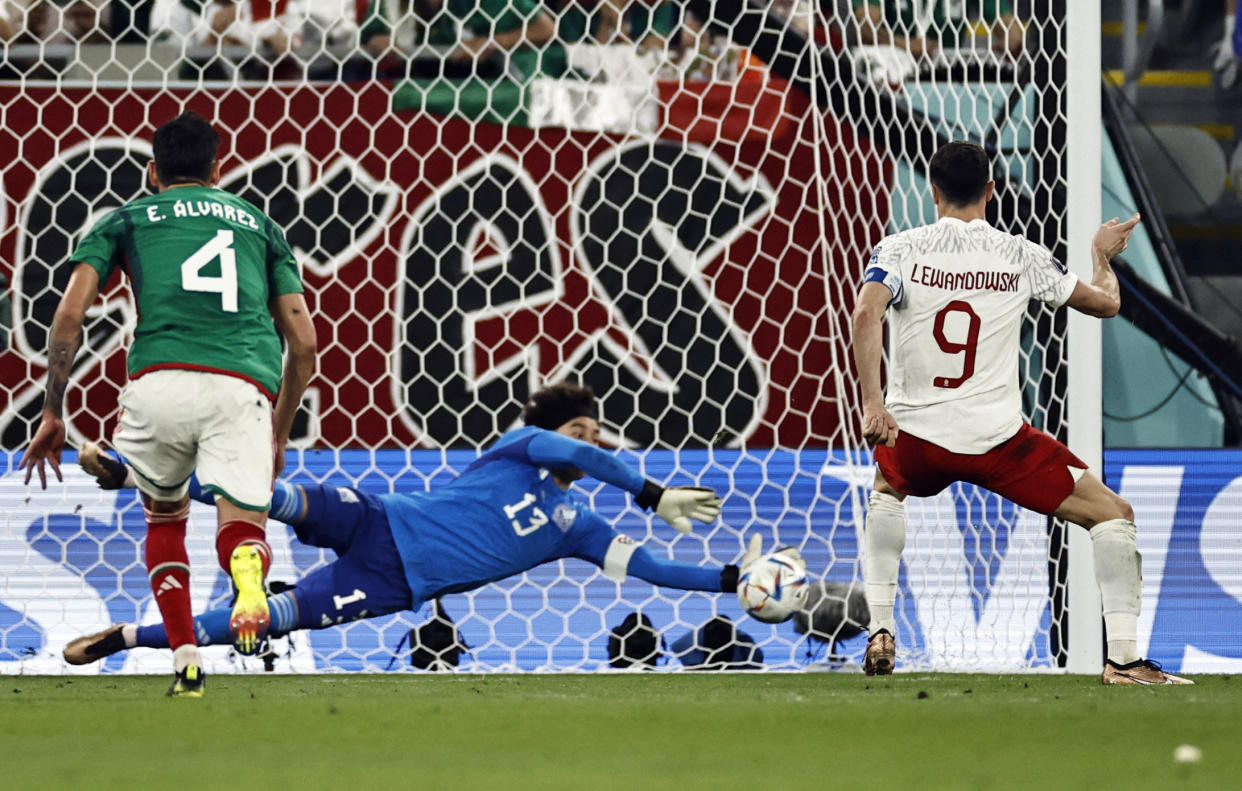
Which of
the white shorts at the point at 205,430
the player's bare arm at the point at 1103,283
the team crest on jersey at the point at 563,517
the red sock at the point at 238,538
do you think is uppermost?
the player's bare arm at the point at 1103,283

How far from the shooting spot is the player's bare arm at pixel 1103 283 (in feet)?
14.0

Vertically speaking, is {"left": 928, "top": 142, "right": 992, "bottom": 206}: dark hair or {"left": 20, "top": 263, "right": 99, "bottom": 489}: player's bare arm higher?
{"left": 928, "top": 142, "right": 992, "bottom": 206}: dark hair

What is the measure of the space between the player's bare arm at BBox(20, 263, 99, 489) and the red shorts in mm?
A: 1912

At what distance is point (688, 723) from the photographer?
10.1 feet

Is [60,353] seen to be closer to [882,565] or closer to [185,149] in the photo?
[185,149]

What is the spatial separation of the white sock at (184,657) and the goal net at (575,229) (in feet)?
5.47

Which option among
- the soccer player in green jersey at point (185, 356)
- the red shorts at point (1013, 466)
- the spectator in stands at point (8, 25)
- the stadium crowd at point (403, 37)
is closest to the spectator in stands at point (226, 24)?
the stadium crowd at point (403, 37)

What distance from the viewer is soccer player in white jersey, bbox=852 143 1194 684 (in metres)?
4.18

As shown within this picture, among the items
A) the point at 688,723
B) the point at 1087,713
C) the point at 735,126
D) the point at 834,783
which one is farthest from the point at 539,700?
the point at 735,126

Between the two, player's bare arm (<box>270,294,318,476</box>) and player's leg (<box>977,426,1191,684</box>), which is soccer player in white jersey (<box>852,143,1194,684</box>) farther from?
player's bare arm (<box>270,294,318,476</box>)

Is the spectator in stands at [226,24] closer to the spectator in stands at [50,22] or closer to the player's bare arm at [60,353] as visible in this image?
the spectator in stands at [50,22]

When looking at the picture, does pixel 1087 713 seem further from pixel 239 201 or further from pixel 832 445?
pixel 832 445

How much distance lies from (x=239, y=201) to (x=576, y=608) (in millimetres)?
2001

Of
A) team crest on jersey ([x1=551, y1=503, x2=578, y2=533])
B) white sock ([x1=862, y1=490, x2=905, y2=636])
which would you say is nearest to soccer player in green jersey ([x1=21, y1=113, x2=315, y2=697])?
team crest on jersey ([x1=551, y1=503, x2=578, y2=533])
